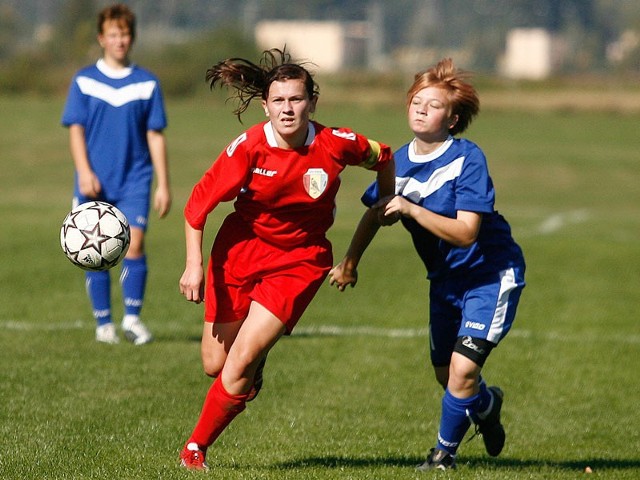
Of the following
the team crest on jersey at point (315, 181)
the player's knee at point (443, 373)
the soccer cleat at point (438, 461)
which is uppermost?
the team crest on jersey at point (315, 181)

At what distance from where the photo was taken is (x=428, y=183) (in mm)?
A: 5828

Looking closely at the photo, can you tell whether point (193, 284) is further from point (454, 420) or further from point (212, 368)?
point (454, 420)

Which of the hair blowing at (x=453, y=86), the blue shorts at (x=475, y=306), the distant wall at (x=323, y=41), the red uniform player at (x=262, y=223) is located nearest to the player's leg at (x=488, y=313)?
the blue shorts at (x=475, y=306)

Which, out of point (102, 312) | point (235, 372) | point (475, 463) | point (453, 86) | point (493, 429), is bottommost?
point (102, 312)

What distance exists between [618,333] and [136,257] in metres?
4.21

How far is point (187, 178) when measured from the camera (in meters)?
28.8

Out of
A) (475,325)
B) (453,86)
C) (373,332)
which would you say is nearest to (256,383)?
(475,325)

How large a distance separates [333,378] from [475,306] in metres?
2.52

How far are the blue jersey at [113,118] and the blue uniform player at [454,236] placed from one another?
3.53 m

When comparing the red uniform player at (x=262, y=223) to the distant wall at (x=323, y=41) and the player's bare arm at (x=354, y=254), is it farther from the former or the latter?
the distant wall at (x=323, y=41)

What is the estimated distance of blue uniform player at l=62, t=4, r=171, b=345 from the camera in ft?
29.6

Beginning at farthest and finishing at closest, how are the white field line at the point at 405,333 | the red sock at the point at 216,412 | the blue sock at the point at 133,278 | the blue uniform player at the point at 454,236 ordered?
the white field line at the point at 405,333, the blue sock at the point at 133,278, the blue uniform player at the point at 454,236, the red sock at the point at 216,412

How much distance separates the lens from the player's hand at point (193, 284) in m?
5.32

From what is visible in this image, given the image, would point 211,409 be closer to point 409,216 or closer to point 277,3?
point 409,216
